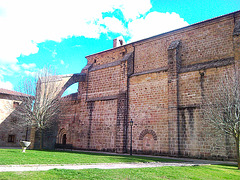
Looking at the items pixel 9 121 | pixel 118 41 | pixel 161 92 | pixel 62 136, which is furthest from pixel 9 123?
pixel 161 92

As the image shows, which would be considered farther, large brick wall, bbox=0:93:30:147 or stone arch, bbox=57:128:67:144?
large brick wall, bbox=0:93:30:147

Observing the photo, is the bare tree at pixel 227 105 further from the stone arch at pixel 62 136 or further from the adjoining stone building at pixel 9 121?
the adjoining stone building at pixel 9 121

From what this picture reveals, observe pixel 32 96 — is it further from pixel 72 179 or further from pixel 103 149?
pixel 72 179

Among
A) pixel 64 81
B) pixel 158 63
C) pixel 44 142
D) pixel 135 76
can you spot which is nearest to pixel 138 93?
pixel 135 76

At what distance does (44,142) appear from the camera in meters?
22.1

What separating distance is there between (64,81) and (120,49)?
22.2 ft

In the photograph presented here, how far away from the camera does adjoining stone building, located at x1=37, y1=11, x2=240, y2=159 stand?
52.5 feet

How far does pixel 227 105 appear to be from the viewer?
12.4 metres

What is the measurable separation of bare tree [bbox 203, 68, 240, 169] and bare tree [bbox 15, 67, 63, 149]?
14.3m

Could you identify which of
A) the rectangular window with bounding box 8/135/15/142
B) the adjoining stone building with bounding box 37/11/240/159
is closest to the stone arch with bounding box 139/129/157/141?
the adjoining stone building with bounding box 37/11/240/159

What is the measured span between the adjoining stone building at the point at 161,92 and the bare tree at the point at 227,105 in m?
0.60

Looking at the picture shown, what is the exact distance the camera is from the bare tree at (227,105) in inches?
459

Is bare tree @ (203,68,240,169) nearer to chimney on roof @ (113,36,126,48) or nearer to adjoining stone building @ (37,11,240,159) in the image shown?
adjoining stone building @ (37,11,240,159)

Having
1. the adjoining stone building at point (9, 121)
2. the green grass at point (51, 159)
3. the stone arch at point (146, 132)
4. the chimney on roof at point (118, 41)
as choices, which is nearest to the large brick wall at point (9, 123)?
the adjoining stone building at point (9, 121)
